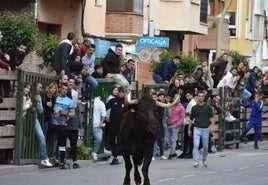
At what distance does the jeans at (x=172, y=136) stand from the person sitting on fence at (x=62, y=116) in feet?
19.8

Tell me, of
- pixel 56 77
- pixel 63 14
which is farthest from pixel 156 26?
pixel 56 77

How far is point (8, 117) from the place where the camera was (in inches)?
969

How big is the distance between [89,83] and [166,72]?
244 inches

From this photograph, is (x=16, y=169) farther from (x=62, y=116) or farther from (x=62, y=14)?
(x=62, y=14)

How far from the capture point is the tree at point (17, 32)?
85.3 feet

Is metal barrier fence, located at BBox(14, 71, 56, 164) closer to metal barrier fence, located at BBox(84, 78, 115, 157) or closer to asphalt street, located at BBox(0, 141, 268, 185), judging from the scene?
asphalt street, located at BBox(0, 141, 268, 185)

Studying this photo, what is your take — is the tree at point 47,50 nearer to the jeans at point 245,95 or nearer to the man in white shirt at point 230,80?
the man in white shirt at point 230,80

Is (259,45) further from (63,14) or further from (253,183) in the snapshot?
(253,183)

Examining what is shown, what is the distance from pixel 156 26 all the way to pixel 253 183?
1054 inches

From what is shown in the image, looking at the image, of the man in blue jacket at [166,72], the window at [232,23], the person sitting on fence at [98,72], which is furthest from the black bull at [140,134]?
the window at [232,23]

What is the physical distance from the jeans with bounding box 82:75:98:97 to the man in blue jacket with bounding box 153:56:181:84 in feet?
19.1

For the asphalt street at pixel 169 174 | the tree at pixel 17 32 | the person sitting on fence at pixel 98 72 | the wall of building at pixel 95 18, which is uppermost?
the wall of building at pixel 95 18

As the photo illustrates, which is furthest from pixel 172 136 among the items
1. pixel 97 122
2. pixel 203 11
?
pixel 203 11

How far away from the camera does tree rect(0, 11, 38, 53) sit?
A: 26.0 meters
